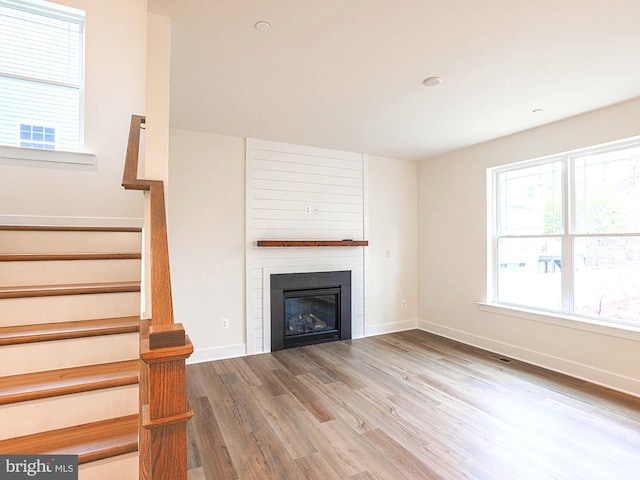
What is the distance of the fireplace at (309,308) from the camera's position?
4027 millimetres

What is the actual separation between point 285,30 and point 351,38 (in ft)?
1.30

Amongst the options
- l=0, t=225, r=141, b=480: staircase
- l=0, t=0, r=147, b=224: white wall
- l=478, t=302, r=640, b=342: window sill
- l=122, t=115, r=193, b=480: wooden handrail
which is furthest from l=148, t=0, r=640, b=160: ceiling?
l=478, t=302, r=640, b=342: window sill

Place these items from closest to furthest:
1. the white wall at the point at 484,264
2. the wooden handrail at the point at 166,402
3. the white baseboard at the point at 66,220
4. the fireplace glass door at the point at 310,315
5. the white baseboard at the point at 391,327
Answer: the wooden handrail at the point at 166,402
the white baseboard at the point at 66,220
the white wall at the point at 484,264
the fireplace glass door at the point at 310,315
the white baseboard at the point at 391,327

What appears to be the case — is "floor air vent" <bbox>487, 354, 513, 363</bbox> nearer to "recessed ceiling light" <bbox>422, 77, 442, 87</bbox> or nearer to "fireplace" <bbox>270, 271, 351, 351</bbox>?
"fireplace" <bbox>270, 271, 351, 351</bbox>

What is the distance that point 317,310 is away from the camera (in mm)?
4414

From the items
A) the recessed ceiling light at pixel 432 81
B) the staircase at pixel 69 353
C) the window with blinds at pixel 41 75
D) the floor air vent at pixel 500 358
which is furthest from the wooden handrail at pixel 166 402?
the floor air vent at pixel 500 358

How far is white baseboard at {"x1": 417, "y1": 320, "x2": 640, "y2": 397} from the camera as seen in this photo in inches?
113

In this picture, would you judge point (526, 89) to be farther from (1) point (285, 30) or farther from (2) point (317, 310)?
(2) point (317, 310)

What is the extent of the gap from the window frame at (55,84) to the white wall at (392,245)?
3405 millimetres

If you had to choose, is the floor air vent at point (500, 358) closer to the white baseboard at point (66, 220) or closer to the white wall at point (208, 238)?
the white wall at point (208, 238)

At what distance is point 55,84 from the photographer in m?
3.12

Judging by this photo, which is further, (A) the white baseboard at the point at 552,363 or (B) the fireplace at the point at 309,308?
(B) the fireplace at the point at 309,308

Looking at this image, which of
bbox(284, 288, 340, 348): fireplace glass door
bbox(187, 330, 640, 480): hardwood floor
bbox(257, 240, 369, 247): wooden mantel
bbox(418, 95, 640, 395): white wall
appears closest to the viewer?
bbox(187, 330, 640, 480): hardwood floor

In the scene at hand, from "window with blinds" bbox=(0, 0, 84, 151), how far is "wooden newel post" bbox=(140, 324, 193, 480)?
319 centimetres
